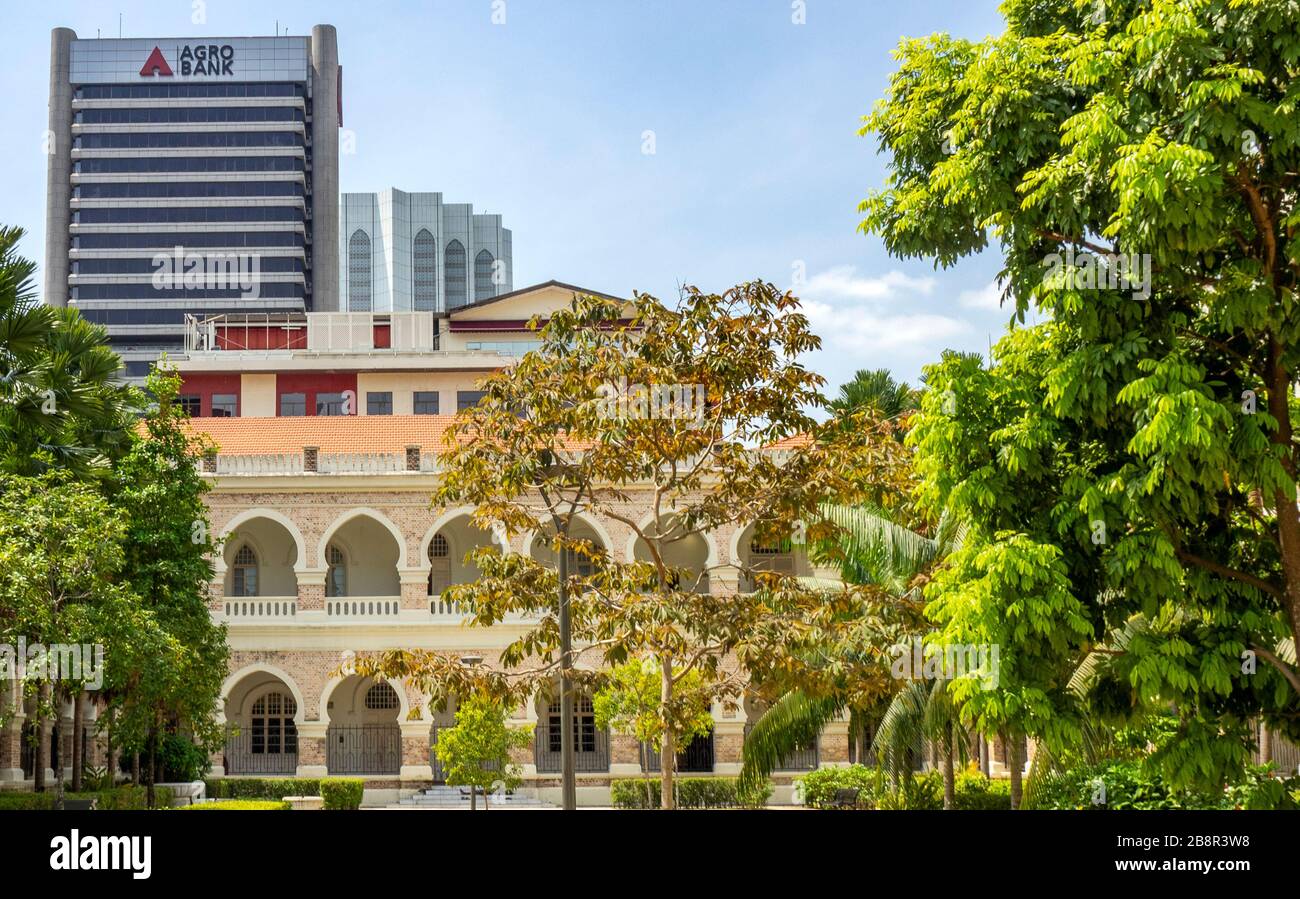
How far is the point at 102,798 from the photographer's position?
77.9 ft

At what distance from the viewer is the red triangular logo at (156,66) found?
86.9 meters

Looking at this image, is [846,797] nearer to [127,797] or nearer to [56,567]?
[127,797]

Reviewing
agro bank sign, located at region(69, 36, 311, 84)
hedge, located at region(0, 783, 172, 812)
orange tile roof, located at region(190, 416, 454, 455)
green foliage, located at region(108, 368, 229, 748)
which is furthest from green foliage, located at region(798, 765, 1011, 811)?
agro bank sign, located at region(69, 36, 311, 84)

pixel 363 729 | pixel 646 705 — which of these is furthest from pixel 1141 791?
pixel 363 729

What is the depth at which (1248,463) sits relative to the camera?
35.7ft

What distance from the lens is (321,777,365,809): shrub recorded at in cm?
2975

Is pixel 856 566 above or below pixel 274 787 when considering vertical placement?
above

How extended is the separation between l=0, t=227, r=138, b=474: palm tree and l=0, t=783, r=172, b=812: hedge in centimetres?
543

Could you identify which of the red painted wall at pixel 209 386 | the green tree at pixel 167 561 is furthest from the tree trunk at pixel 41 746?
the red painted wall at pixel 209 386

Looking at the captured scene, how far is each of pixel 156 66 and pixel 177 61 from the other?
138cm

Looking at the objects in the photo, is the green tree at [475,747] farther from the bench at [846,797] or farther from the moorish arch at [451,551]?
the moorish arch at [451,551]

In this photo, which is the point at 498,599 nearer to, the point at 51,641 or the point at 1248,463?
the point at 1248,463
